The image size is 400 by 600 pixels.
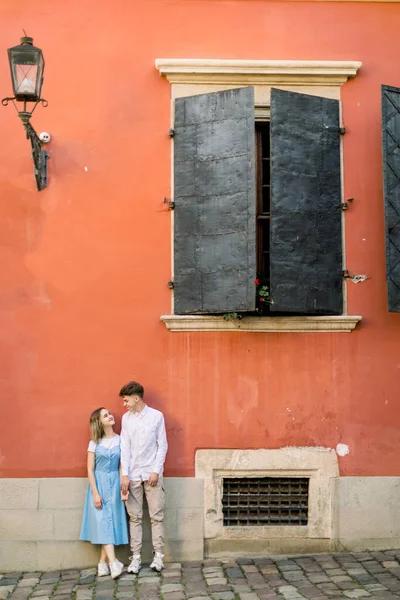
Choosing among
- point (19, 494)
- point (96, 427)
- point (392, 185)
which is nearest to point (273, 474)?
point (96, 427)

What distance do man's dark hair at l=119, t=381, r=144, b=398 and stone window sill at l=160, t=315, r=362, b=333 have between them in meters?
0.66

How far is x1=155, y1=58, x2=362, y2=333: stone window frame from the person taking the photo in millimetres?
6336

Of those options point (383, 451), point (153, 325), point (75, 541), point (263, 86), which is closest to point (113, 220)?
point (153, 325)

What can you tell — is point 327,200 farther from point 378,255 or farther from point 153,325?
point 153,325

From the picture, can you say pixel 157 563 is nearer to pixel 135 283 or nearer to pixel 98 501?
pixel 98 501

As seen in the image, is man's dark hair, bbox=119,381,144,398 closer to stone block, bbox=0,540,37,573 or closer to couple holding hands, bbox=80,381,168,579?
couple holding hands, bbox=80,381,168,579

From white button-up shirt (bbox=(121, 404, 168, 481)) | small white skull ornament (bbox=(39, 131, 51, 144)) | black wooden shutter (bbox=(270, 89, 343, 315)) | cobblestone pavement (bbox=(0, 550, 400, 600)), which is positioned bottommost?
cobblestone pavement (bbox=(0, 550, 400, 600))

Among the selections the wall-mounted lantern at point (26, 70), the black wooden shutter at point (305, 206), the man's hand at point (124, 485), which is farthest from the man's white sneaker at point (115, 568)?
the wall-mounted lantern at point (26, 70)

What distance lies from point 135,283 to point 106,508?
2.07 m

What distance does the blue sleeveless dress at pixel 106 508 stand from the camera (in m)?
5.92

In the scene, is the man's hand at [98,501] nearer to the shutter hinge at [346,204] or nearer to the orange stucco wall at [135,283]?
the orange stucco wall at [135,283]

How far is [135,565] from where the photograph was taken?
5.86 meters

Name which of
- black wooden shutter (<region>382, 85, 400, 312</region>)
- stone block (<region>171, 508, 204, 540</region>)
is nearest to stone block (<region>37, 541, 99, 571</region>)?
stone block (<region>171, 508, 204, 540</region>)

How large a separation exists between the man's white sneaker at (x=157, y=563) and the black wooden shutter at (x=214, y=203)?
2.19 m
